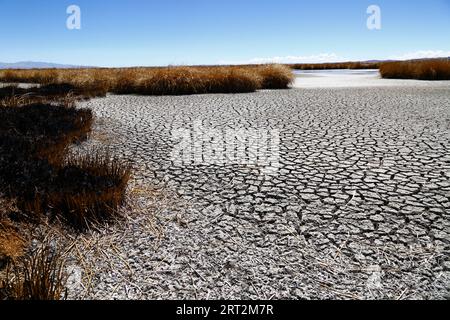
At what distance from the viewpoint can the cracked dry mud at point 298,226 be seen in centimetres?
164

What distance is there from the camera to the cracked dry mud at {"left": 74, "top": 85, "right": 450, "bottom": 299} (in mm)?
1645

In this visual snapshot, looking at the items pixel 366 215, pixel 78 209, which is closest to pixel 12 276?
pixel 78 209

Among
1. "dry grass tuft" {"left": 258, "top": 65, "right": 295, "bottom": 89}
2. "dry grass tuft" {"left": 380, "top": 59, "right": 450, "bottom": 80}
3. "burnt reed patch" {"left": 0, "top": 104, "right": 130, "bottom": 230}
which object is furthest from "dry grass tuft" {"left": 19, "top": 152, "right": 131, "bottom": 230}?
"dry grass tuft" {"left": 380, "top": 59, "right": 450, "bottom": 80}

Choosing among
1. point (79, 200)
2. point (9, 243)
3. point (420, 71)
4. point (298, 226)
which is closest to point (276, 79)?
point (420, 71)

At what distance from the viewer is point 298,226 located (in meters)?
2.22

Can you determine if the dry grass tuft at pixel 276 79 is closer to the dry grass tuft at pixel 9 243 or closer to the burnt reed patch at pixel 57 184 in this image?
the burnt reed patch at pixel 57 184

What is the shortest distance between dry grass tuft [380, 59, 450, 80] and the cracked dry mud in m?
13.5

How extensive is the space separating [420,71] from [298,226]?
1728cm

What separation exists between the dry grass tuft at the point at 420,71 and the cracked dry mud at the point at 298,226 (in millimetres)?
13497

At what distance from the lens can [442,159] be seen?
3.50 meters

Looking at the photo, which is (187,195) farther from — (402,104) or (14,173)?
(402,104)

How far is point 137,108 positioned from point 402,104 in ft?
20.5

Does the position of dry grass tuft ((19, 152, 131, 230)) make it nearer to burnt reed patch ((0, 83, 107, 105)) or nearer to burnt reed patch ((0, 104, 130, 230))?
burnt reed patch ((0, 104, 130, 230))

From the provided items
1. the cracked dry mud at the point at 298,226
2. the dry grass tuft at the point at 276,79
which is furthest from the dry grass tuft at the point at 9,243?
the dry grass tuft at the point at 276,79
